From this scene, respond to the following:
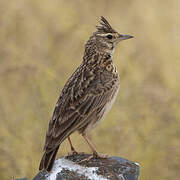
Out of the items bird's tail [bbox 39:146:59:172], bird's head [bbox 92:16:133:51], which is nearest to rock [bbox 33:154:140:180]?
bird's tail [bbox 39:146:59:172]

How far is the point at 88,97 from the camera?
7539 millimetres

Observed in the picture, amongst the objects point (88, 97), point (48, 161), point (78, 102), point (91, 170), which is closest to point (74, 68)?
point (88, 97)

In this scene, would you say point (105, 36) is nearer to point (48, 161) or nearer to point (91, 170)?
point (91, 170)

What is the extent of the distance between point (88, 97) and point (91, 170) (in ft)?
3.21

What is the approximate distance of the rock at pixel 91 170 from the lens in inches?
279

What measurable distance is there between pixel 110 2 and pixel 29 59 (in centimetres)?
379

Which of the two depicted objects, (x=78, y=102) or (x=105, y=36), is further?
(x=105, y=36)

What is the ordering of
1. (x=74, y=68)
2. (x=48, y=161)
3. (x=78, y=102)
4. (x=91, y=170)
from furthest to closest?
(x=74, y=68), (x=78, y=102), (x=91, y=170), (x=48, y=161)

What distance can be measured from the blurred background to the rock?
6.12 feet

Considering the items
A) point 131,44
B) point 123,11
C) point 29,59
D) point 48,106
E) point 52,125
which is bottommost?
point 52,125

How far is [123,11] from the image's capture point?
13594 millimetres

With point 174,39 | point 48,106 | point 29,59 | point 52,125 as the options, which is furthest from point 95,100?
point 174,39

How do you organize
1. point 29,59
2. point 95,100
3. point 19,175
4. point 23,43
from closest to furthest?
point 95,100 < point 19,175 < point 29,59 < point 23,43

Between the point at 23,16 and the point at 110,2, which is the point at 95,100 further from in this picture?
the point at 110,2
